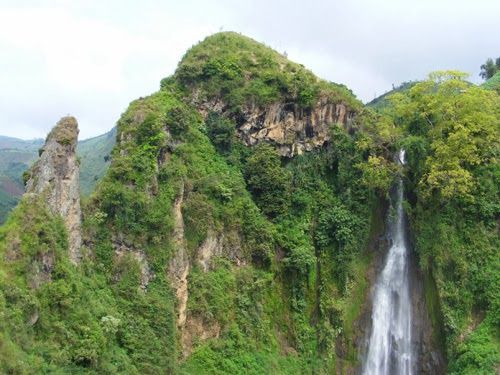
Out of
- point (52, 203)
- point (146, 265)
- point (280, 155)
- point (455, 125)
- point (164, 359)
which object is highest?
Result: point (455, 125)

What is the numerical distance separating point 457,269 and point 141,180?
17103 mm

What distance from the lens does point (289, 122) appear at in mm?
32594

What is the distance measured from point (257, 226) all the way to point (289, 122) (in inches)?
305

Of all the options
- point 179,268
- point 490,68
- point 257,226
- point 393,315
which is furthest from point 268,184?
point 490,68

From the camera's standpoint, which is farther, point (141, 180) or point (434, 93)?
point (434, 93)

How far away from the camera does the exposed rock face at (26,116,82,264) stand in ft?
68.5

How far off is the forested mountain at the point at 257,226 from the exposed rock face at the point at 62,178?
0.29 feet

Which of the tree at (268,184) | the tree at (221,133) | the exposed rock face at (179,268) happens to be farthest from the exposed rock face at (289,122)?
the exposed rock face at (179,268)

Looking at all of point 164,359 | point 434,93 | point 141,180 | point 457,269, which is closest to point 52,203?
point 141,180

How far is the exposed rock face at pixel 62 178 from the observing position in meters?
20.9

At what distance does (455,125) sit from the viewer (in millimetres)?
28953

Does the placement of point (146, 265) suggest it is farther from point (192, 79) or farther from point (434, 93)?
point (434, 93)

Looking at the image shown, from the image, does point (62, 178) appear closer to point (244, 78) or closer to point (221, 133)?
point (221, 133)

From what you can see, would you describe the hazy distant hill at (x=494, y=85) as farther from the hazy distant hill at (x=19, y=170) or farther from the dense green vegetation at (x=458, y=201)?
the hazy distant hill at (x=19, y=170)
